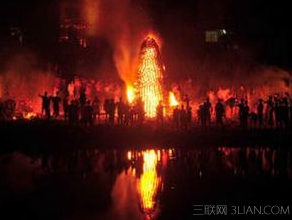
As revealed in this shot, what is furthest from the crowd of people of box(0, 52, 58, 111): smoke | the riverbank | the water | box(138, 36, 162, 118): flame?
box(0, 52, 58, 111): smoke

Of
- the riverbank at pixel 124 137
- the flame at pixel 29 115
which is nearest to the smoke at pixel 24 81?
the flame at pixel 29 115

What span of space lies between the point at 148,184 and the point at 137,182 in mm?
420

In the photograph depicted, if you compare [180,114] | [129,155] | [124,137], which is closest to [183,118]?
[180,114]

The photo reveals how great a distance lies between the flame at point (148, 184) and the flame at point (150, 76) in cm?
928

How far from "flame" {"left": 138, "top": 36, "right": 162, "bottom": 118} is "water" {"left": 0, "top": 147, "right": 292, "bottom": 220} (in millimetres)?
8023

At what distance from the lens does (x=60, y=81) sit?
1483 inches

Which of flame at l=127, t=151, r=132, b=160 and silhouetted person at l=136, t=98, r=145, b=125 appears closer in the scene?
flame at l=127, t=151, r=132, b=160

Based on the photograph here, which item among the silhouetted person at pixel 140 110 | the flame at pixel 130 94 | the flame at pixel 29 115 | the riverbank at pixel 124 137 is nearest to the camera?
the riverbank at pixel 124 137

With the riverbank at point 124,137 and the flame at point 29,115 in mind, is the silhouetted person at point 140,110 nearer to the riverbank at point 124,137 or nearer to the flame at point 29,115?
the riverbank at point 124,137

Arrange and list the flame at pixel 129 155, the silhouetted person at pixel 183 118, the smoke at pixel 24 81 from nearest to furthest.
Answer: the flame at pixel 129 155 → the silhouetted person at pixel 183 118 → the smoke at pixel 24 81

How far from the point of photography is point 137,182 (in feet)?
46.7

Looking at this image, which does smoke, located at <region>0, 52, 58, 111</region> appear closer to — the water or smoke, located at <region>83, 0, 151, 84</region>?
smoke, located at <region>83, 0, 151, 84</region>

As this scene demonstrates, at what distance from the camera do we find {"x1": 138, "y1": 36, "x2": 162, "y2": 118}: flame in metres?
27.2

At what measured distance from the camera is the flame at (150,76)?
1072 inches
